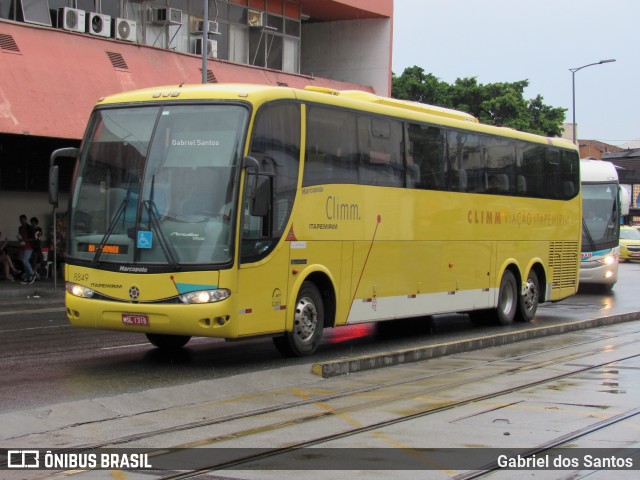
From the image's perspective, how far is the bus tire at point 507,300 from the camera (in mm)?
18030

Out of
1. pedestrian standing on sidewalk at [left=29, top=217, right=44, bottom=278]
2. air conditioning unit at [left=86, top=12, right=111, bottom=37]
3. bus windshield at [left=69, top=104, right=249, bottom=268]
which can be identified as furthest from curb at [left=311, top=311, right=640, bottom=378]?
Result: air conditioning unit at [left=86, top=12, right=111, bottom=37]

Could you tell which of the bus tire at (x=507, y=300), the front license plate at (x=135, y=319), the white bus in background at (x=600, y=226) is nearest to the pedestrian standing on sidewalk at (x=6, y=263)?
the bus tire at (x=507, y=300)

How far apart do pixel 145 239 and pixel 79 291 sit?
1.19 metres

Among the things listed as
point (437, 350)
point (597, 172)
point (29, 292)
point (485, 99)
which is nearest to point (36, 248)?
point (29, 292)

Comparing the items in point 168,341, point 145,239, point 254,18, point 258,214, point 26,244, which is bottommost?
point 168,341

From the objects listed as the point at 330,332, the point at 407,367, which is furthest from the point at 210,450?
the point at 330,332

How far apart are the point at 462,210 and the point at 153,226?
6.75 meters

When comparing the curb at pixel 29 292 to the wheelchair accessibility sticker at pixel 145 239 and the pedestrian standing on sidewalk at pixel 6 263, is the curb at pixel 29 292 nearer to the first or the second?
the pedestrian standing on sidewalk at pixel 6 263

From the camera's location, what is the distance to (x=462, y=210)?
54.1ft

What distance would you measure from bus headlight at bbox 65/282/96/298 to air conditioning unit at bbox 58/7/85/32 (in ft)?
52.4

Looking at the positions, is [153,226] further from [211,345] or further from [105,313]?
[211,345]

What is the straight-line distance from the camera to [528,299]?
1892 cm

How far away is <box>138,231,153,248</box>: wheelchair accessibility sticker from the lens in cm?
1134

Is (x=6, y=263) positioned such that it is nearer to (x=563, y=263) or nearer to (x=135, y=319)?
(x=563, y=263)
